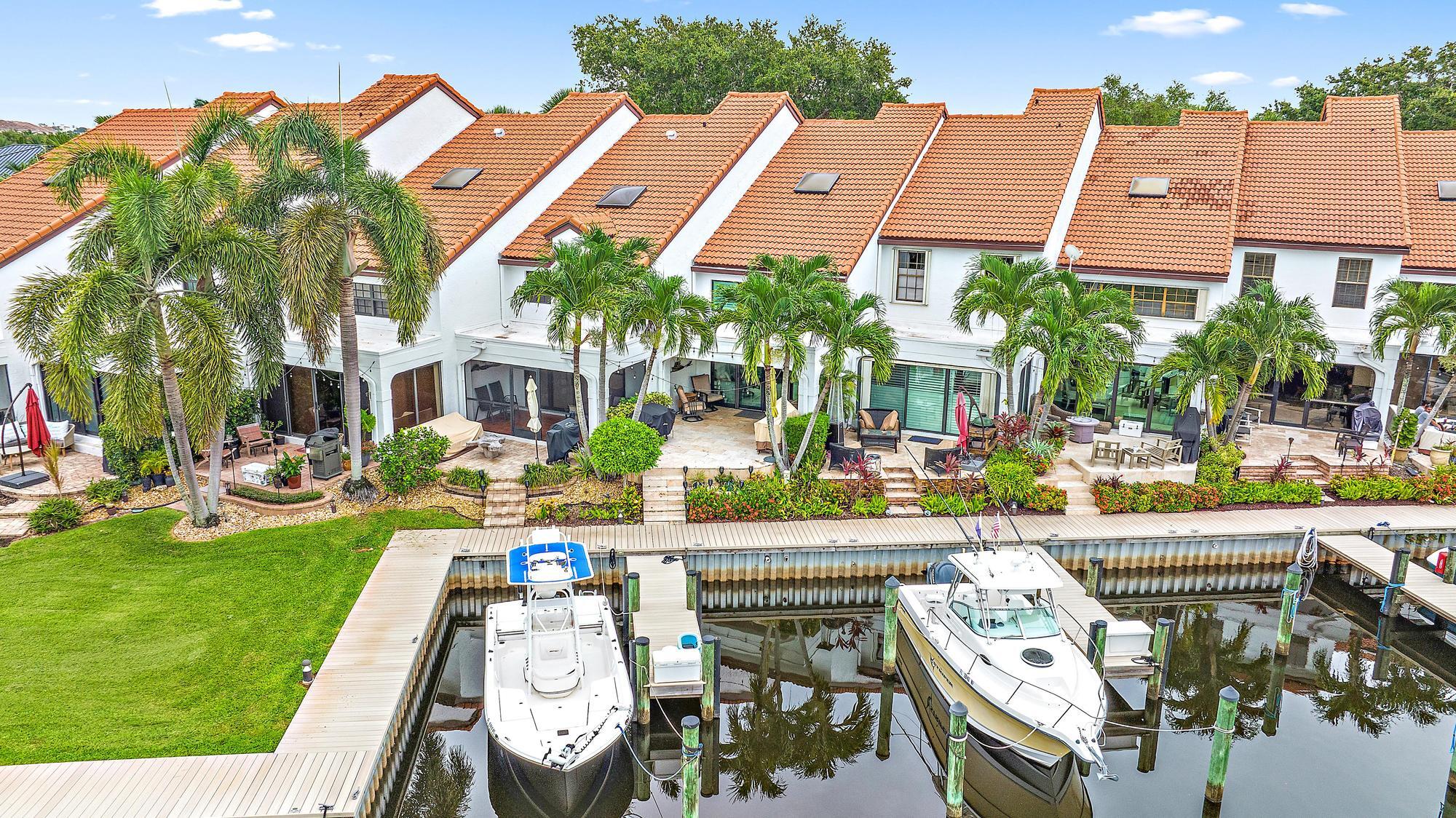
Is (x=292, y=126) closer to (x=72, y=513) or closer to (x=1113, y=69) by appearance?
(x=72, y=513)

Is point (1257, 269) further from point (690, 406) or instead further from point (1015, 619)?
point (1015, 619)

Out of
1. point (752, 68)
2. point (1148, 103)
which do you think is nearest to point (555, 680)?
point (752, 68)

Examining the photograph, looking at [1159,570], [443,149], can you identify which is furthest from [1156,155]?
[443,149]

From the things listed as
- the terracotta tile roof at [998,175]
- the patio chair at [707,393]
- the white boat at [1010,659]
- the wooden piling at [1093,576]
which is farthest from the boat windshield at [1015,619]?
the patio chair at [707,393]

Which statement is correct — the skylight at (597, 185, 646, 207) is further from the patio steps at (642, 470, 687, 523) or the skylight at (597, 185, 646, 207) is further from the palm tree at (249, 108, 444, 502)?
the patio steps at (642, 470, 687, 523)

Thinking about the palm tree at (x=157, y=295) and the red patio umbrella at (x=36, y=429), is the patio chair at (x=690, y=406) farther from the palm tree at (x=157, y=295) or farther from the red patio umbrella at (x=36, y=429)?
the red patio umbrella at (x=36, y=429)

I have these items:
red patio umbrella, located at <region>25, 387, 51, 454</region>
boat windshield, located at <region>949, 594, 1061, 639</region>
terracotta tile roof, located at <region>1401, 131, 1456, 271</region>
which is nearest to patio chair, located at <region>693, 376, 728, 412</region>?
boat windshield, located at <region>949, 594, 1061, 639</region>
